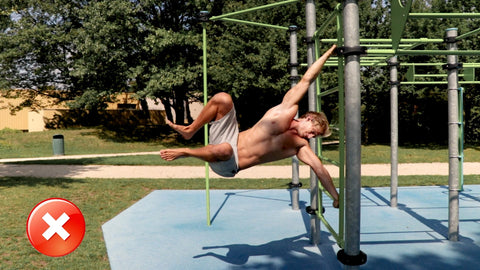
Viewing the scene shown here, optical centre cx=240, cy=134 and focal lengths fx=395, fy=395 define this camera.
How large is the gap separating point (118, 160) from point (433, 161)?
1251 cm

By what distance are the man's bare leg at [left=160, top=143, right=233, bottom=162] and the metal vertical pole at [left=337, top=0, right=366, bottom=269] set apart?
3.84 ft

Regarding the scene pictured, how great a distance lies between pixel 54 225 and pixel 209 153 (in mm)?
1711

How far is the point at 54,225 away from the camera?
380 cm

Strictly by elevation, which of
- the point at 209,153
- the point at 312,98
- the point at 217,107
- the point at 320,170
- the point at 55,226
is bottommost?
the point at 55,226

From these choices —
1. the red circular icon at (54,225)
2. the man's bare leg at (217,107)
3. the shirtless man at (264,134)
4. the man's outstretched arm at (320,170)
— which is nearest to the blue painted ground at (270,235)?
the red circular icon at (54,225)

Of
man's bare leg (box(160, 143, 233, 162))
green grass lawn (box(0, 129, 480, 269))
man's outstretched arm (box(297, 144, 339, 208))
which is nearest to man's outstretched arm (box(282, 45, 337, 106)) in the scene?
man's outstretched arm (box(297, 144, 339, 208))

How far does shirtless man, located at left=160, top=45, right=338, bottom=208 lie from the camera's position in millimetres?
3475

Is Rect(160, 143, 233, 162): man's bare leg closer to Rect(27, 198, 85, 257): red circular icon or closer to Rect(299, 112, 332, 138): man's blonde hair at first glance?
Rect(299, 112, 332, 138): man's blonde hair

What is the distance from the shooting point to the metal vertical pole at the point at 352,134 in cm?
271

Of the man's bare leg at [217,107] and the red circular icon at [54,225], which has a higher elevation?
the man's bare leg at [217,107]

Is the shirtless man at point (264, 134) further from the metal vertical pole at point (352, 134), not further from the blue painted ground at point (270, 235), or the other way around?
the blue painted ground at point (270, 235)

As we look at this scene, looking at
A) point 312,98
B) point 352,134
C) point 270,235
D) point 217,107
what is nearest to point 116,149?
point 270,235

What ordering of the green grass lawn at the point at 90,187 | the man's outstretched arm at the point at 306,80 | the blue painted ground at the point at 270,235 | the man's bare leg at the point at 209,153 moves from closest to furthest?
the man's bare leg at the point at 209,153 → the man's outstretched arm at the point at 306,80 → the blue painted ground at the point at 270,235 → the green grass lawn at the point at 90,187

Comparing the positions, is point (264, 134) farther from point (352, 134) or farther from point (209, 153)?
point (352, 134)
